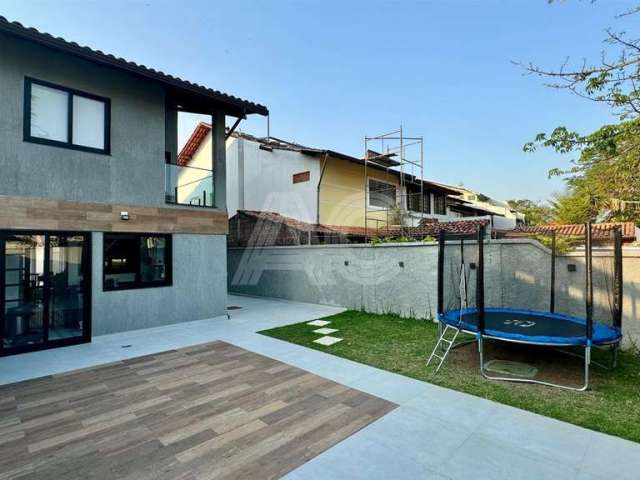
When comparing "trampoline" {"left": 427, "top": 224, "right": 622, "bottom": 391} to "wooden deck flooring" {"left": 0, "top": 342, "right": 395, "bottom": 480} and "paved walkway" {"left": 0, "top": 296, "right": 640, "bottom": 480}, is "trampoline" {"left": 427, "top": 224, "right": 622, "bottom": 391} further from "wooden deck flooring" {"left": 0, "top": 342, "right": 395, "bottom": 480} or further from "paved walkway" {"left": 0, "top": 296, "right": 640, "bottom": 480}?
"wooden deck flooring" {"left": 0, "top": 342, "right": 395, "bottom": 480}

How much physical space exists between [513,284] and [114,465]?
7.55m

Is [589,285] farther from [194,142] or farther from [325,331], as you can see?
[194,142]

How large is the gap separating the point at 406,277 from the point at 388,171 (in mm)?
9422

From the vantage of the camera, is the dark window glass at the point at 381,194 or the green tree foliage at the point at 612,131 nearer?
the green tree foliage at the point at 612,131

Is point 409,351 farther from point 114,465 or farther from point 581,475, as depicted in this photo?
point 114,465

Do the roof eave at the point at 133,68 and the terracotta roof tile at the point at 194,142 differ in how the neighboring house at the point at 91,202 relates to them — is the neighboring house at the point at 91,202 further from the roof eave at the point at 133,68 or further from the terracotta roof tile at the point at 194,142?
the terracotta roof tile at the point at 194,142

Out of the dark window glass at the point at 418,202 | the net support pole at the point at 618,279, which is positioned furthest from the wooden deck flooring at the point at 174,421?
the dark window glass at the point at 418,202

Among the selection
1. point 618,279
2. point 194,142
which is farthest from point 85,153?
point 194,142

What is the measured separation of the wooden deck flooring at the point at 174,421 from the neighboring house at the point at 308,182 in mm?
10217

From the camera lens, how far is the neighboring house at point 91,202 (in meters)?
6.07

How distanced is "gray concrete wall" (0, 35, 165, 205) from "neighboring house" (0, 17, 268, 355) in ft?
0.06

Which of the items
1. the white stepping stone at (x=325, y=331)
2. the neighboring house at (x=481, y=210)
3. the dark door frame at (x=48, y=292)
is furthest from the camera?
the neighboring house at (x=481, y=210)

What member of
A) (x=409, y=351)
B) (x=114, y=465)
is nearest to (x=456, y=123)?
(x=409, y=351)

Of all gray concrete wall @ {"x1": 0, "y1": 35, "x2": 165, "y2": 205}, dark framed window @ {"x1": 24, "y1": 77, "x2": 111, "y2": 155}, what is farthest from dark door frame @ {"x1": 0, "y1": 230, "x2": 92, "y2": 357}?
dark framed window @ {"x1": 24, "y1": 77, "x2": 111, "y2": 155}
